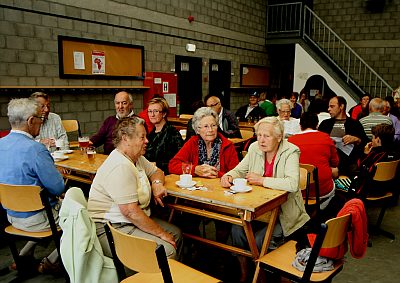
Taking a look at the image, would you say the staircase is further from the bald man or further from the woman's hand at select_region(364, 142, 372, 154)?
the bald man

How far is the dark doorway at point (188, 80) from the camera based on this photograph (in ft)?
28.4

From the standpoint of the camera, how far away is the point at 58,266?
2875mm

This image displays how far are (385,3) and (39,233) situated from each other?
11333mm

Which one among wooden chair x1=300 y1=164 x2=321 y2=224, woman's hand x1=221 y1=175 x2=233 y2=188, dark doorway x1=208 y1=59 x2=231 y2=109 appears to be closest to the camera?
woman's hand x1=221 y1=175 x2=233 y2=188

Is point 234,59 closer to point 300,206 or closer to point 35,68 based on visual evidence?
point 35,68

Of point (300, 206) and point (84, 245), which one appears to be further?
point (300, 206)

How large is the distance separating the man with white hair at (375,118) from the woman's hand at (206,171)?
9.65 feet

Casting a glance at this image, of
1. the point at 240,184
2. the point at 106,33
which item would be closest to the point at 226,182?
the point at 240,184

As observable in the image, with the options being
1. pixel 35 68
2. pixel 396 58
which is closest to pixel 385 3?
pixel 396 58

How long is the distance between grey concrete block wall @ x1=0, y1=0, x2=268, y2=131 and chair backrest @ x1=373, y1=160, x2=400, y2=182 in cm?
488

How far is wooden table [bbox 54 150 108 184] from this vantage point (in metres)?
3.15

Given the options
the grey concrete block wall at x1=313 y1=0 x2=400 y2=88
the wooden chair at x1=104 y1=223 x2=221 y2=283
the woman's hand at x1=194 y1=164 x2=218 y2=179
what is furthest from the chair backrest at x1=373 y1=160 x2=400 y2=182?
the grey concrete block wall at x1=313 y1=0 x2=400 y2=88

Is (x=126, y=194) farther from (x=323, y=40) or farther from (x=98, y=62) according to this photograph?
(x=323, y=40)

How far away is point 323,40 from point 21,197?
1049 cm
